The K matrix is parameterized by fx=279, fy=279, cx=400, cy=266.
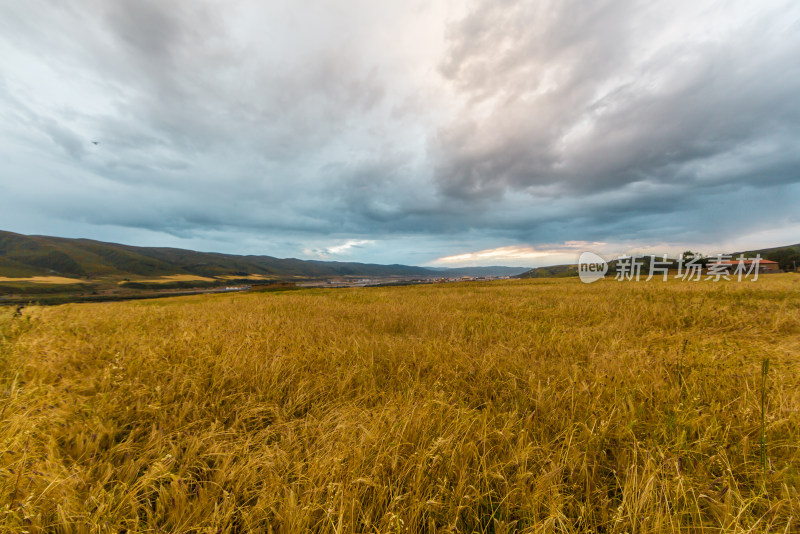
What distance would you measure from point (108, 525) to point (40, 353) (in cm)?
383

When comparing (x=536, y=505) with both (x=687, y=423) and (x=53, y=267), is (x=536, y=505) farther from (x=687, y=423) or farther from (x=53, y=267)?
(x=53, y=267)

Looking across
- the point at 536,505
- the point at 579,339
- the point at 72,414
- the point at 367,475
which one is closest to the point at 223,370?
the point at 72,414

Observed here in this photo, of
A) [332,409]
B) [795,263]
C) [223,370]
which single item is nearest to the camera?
[332,409]

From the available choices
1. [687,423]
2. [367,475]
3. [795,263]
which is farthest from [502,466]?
[795,263]

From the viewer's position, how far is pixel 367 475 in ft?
6.05

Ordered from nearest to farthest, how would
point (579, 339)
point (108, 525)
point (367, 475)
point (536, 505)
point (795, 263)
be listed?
point (108, 525) → point (536, 505) → point (367, 475) → point (579, 339) → point (795, 263)

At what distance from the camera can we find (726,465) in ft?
6.22

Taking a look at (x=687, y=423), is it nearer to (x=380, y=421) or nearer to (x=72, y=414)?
(x=380, y=421)

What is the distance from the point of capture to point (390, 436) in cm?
216

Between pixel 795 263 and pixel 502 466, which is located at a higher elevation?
pixel 795 263

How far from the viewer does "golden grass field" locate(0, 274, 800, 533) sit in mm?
1586

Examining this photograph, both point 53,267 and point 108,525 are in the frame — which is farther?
point 53,267

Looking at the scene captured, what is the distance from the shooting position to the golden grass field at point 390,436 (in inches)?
A: 62.4

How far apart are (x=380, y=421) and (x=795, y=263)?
11163 centimetres
